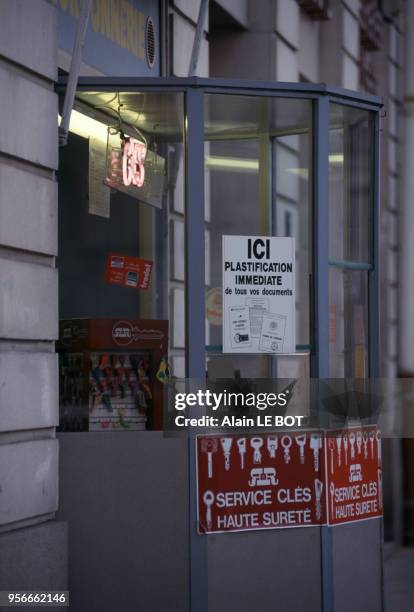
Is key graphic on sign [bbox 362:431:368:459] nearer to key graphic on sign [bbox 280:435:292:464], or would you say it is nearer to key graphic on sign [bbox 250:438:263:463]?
key graphic on sign [bbox 280:435:292:464]

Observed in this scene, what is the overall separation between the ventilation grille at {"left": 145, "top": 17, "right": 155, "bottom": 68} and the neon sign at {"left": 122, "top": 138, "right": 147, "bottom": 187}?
1.29m

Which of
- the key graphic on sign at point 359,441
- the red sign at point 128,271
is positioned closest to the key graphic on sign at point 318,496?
the key graphic on sign at point 359,441

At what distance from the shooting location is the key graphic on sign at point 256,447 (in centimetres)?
726

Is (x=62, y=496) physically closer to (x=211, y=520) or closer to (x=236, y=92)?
(x=211, y=520)

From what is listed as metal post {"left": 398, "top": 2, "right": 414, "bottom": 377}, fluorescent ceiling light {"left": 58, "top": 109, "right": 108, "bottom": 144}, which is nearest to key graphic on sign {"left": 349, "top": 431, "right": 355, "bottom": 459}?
fluorescent ceiling light {"left": 58, "top": 109, "right": 108, "bottom": 144}

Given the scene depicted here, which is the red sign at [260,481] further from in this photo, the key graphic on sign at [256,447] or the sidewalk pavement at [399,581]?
the sidewalk pavement at [399,581]

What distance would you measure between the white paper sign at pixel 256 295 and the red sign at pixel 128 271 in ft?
3.89

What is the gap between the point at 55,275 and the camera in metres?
6.91

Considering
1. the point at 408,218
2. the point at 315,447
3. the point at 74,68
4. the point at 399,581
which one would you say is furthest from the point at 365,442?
the point at 408,218

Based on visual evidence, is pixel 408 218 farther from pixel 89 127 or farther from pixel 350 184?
pixel 89 127

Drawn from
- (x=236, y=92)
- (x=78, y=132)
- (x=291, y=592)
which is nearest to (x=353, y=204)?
(x=236, y=92)

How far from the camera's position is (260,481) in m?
7.26

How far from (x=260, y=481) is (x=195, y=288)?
1260mm

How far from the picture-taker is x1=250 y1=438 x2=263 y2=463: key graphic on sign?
7.26 meters
